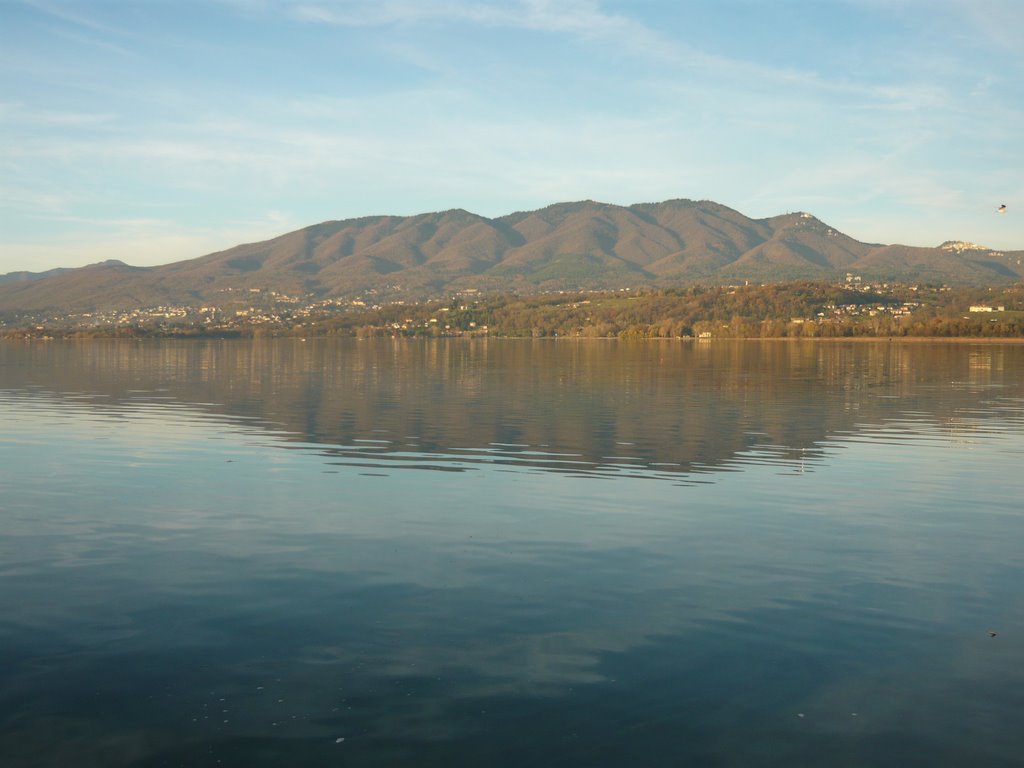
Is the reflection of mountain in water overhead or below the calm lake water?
overhead

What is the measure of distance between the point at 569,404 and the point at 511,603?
42568 millimetres

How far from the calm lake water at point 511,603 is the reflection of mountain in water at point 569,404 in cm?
72

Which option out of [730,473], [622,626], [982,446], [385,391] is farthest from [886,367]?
[622,626]

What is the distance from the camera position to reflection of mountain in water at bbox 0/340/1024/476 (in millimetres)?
38312

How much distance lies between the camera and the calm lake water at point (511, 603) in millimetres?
11750

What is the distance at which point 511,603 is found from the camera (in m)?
17.0

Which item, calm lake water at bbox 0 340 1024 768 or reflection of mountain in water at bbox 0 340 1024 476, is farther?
reflection of mountain in water at bbox 0 340 1024 476

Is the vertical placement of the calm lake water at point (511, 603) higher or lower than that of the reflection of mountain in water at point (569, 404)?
lower

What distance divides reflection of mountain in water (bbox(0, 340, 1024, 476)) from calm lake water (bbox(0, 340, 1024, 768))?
2.36 ft

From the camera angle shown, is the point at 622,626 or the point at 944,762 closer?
the point at 944,762

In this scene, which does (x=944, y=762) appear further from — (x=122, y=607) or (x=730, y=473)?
(x=730, y=473)

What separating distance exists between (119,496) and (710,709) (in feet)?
69.4

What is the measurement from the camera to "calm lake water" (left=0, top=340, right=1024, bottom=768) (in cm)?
1175

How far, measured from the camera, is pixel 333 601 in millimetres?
17031
